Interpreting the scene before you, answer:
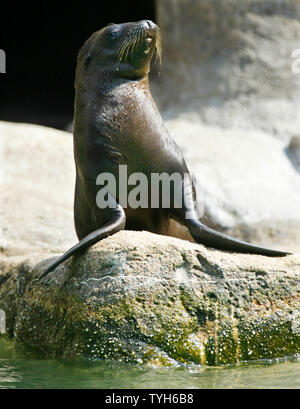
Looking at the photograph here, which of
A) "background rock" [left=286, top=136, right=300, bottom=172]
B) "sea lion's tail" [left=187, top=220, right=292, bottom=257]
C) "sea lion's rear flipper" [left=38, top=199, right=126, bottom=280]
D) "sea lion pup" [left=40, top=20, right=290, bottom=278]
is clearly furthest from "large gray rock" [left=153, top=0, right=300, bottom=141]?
"sea lion's rear flipper" [left=38, top=199, right=126, bottom=280]

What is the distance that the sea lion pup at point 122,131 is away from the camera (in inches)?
180

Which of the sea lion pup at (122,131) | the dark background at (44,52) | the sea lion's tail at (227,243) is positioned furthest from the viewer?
the dark background at (44,52)

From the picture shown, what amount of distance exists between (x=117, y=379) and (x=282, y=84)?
24.2ft

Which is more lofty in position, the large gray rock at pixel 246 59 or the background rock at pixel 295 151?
the large gray rock at pixel 246 59

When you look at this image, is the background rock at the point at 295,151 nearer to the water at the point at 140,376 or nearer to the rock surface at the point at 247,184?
the rock surface at the point at 247,184

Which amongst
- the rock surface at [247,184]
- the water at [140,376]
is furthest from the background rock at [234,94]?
the water at [140,376]

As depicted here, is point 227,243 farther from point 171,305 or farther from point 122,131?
point 122,131

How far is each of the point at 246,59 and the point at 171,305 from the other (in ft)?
22.7

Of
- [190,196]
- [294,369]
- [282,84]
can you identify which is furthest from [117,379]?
[282,84]

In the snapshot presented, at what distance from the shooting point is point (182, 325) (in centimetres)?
397

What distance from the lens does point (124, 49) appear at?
470cm

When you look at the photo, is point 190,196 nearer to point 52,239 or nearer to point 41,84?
point 52,239

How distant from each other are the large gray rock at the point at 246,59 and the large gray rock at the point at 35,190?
8.18 ft

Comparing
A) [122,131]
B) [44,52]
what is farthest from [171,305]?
[44,52]
